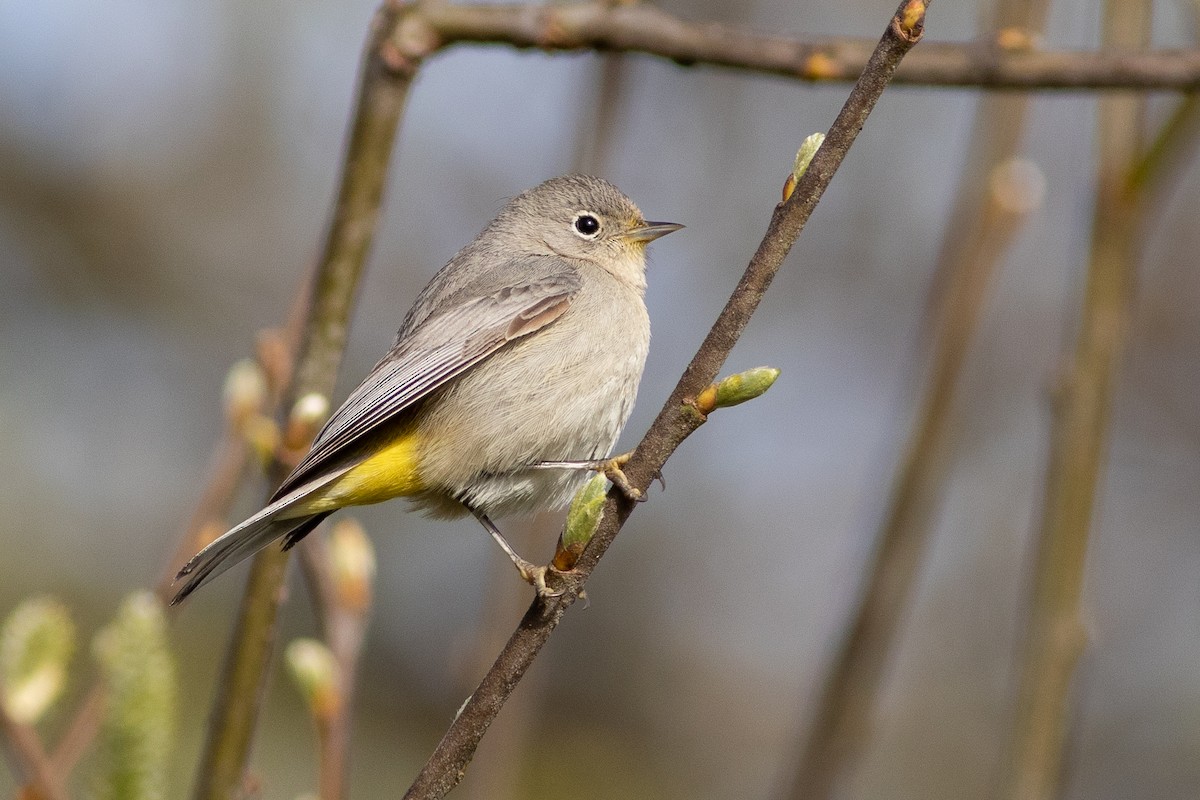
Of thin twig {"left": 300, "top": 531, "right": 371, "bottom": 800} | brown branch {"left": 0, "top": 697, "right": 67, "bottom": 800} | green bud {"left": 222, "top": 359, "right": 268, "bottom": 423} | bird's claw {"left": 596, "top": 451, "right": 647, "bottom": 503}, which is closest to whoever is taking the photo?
brown branch {"left": 0, "top": 697, "right": 67, "bottom": 800}

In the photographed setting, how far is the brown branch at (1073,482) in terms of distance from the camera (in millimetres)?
3074

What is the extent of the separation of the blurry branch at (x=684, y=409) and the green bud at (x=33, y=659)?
26.4 inches

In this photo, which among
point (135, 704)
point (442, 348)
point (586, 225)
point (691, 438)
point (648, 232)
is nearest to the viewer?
point (135, 704)

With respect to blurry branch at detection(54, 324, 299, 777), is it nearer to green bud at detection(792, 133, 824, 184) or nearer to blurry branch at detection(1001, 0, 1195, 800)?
green bud at detection(792, 133, 824, 184)

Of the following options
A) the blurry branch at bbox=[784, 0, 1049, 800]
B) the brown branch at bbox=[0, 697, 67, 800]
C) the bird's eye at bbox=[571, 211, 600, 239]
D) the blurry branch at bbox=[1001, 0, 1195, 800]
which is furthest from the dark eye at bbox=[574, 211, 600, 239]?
the brown branch at bbox=[0, 697, 67, 800]

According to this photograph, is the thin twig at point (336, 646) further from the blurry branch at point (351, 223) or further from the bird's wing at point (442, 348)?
the bird's wing at point (442, 348)

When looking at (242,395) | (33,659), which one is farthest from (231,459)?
(33,659)

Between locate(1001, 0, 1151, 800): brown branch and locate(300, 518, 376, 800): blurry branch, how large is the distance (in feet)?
5.37

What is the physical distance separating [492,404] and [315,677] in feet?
5.38

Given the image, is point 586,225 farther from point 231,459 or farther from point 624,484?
point 624,484

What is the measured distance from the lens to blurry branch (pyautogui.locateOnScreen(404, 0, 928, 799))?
2.06 meters

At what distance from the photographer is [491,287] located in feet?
15.1

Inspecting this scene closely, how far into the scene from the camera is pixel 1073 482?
10.4ft

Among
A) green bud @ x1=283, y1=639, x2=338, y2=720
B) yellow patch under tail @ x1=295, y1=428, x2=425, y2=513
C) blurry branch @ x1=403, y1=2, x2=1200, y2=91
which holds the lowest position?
green bud @ x1=283, y1=639, x2=338, y2=720
